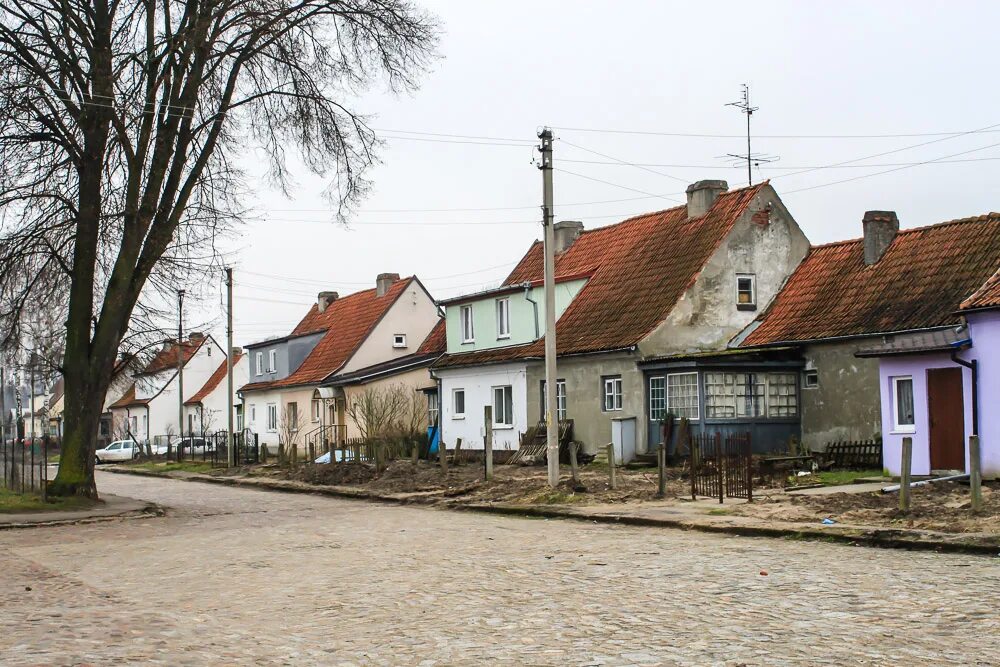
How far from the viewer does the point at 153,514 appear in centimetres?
2381

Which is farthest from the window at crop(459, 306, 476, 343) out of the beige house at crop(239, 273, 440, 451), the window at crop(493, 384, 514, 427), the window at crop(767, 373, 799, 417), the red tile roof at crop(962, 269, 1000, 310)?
the red tile roof at crop(962, 269, 1000, 310)

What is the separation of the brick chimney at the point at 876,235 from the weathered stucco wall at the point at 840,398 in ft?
11.4

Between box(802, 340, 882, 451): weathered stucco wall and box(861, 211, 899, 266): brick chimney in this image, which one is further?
box(861, 211, 899, 266): brick chimney

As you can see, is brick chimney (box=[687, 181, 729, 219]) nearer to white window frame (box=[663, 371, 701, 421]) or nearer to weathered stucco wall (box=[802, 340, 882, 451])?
weathered stucco wall (box=[802, 340, 882, 451])

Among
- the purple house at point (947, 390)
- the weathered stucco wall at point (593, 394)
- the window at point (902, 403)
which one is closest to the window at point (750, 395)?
the weathered stucco wall at point (593, 394)

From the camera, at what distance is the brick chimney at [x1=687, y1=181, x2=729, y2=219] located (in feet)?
118

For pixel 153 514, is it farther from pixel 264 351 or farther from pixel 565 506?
pixel 264 351

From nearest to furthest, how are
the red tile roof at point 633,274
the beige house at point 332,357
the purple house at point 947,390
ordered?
the purple house at point 947,390
the red tile roof at point 633,274
the beige house at point 332,357

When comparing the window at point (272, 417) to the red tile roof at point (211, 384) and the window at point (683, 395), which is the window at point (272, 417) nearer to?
the red tile roof at point (211, 384)

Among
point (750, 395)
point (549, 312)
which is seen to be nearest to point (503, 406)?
point (750, 395)

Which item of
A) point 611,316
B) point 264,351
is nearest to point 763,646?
point 611,316

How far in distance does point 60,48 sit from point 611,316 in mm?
17306

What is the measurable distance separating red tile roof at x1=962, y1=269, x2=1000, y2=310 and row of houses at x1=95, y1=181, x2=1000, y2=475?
0.14 ft

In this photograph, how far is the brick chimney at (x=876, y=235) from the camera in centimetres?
3225
